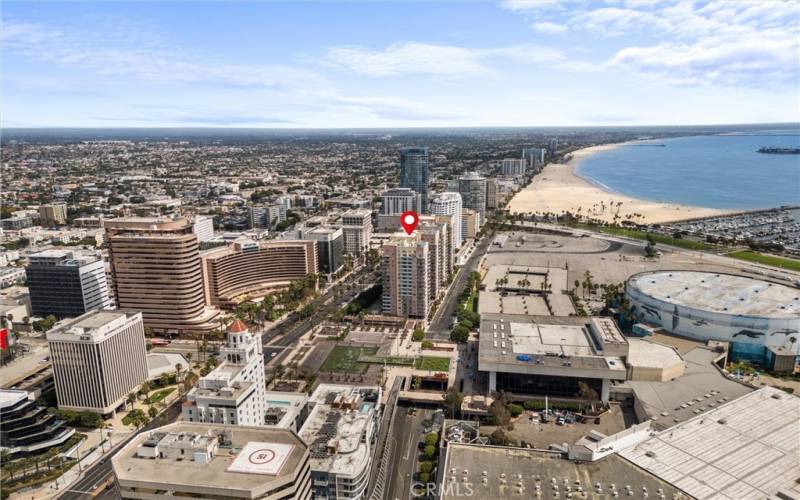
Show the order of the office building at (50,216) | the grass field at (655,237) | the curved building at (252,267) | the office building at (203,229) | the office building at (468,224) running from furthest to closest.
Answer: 1. the office building at (50,216)
2. the office building at (468,224)
3. the grass field at (655,237)
4. the office building at (203,229)
5. the curved building at (252,267)

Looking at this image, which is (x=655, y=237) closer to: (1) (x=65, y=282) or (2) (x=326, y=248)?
(2) (x=326, y=248)

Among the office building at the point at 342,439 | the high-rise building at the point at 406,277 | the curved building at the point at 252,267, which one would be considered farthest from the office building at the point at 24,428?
the high-rise building at the point at 406,277

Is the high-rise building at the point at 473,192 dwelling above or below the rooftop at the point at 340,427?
above

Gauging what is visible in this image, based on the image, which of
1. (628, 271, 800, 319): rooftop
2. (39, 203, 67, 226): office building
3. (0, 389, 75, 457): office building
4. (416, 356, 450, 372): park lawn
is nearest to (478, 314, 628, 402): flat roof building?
(416, 356, 450, 372): park lawn

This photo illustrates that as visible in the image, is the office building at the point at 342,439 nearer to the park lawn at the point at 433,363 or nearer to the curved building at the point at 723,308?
the park lawn at the point at 433,363

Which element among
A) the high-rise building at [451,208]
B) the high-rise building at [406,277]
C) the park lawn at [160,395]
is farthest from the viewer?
the high-rise building at [451,208]

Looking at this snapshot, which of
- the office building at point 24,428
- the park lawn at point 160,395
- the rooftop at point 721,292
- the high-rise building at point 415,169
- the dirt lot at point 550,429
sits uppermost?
the high-rise building at point 415,169
